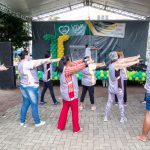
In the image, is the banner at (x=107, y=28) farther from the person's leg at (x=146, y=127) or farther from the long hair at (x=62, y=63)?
the person's leg at (x=146, y=127)

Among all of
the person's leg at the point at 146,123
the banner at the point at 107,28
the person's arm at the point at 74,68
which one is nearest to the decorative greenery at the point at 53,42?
the banner at the point at 107,28

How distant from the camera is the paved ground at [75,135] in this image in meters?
4.45

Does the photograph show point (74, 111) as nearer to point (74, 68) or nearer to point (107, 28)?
point (74, 68)

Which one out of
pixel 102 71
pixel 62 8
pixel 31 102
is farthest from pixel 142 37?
pixel 31 102

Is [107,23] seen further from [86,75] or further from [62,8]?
[86,75]

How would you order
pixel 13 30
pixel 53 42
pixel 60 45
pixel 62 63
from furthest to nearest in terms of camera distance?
pixel 53 42
pixel 60 45
pixel 13 30
pixel 62 63

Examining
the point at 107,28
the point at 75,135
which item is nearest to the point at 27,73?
the point at 75,135

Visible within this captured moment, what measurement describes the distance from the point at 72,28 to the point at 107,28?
70.6 inches

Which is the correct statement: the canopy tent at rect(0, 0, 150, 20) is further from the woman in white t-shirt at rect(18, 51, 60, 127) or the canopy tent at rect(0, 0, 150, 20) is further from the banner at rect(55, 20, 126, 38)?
the woman in white t-shirt at rect(18, 51, 60, 127)

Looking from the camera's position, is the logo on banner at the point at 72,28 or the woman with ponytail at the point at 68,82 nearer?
the woman with ponytail at the point at 68,82

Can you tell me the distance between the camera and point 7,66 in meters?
10.1

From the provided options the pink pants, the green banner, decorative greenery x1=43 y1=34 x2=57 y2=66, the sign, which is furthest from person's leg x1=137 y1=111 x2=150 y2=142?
the green banner

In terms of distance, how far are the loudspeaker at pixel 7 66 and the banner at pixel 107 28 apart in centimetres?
479

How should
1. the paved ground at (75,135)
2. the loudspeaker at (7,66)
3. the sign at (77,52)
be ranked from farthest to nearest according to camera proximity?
the sign at (77,52), the loudspeaker at (7,66), the paved ground at (75,135)
